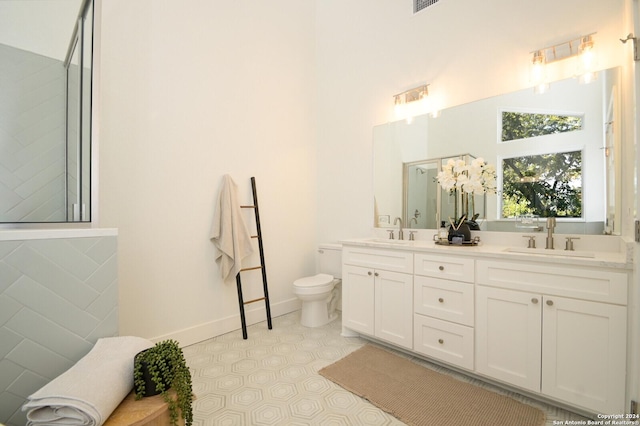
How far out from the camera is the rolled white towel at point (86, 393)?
3.09 feet

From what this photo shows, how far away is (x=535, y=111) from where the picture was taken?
2.15 metres

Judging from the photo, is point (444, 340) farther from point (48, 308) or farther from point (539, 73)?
point (48, 308)

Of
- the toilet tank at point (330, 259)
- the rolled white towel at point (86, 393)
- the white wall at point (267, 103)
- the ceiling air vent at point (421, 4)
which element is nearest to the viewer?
the rolled white towel at point (86, 393)

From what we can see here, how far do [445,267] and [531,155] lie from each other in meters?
1.09

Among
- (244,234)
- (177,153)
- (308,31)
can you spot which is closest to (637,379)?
(244,234)

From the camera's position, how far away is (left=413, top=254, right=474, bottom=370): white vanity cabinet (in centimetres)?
195

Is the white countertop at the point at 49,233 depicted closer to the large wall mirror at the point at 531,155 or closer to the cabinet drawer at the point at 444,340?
the cabinet drawer at the point at 444,340

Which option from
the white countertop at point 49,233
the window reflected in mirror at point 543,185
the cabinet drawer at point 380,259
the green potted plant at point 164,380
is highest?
the window reflected in mirror at point 543,185

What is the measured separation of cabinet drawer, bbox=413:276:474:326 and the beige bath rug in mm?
425

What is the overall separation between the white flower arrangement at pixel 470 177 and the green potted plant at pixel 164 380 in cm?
222

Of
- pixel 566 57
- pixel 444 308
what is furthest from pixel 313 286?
pixel 566 57

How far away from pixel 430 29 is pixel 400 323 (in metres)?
2.64

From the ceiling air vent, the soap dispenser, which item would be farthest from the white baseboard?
→ the ceiling air vent

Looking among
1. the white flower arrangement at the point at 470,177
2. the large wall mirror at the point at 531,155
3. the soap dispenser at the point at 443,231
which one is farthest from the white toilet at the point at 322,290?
the white flower arrangement at the point at 470,177
